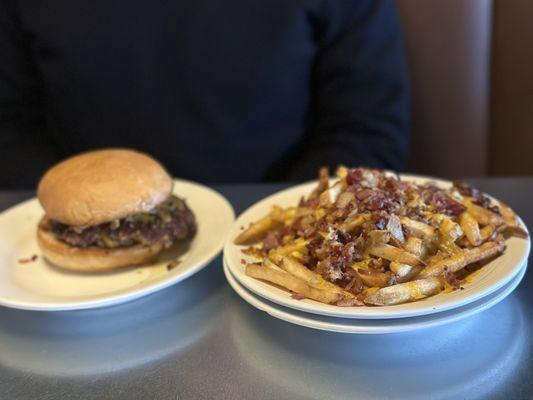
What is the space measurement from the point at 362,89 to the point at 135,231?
120 cm

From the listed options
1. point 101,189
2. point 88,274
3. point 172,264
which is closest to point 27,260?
point 88,274

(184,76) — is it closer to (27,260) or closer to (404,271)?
(27,260)

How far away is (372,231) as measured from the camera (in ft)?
3.47

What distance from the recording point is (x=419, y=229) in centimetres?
108

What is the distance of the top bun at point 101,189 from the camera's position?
56.7 inches

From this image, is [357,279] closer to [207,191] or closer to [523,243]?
[523,243]

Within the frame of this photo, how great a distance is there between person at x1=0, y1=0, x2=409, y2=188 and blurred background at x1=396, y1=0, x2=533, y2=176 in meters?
0.20

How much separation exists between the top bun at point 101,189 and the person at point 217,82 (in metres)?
0.74

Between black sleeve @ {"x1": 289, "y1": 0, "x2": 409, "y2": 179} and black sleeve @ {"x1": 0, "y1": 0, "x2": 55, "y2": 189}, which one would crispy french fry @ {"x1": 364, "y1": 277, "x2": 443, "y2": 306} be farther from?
black sleeve @ {"x1": 0, "y1": 0, "x2": 55, "y2": 189}

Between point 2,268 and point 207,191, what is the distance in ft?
2.10

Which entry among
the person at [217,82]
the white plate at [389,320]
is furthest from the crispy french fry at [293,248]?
the person at [217,82]

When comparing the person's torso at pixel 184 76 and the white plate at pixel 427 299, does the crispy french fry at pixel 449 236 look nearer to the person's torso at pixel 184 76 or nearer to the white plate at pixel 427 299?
the white plate at pixel 427 299

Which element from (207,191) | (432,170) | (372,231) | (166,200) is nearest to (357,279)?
(372,231)

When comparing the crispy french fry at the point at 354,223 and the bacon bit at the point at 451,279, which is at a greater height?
the crispy french fry at the point at 354,223
